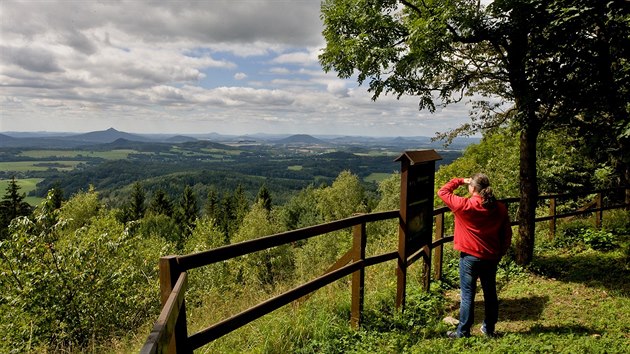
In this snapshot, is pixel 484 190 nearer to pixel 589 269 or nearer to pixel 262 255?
pixel 589 269

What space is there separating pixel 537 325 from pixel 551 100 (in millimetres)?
4105

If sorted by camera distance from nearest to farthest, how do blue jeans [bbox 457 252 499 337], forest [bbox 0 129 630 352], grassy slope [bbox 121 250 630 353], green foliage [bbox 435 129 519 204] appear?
grassy slope [bbox 121 250 630 353], blue jeans [bbox 457 252 499 337], forest [bbox 0 129 630 352], green foliage [bbox 435 129 519 204]

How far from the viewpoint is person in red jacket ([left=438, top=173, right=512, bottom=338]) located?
529cm

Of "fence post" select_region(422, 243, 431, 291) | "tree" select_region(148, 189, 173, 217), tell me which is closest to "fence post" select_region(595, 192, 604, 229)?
"fence post" select_region(422, 243, 431, 291)

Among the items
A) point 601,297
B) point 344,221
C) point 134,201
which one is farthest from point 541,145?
point 134,201

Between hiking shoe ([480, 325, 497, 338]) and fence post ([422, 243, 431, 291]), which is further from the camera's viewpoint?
fence post ([422, 243, 431, 291])

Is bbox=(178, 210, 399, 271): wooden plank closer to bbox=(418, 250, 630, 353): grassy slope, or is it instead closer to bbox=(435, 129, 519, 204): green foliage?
bbox=(418, 250, 630, 353): grassy slope

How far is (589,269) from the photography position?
8.29 metres

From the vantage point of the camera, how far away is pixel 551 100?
292 inches

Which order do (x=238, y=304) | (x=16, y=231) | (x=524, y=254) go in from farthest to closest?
(x=16, y=231)
(x=524, y=254)
(x=238, y=304)

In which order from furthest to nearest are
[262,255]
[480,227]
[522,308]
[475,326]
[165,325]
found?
[262,255]
[522,308]
[475,326]
[480,227]
[165,325]

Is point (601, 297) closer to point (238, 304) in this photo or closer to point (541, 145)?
point (238, 304)

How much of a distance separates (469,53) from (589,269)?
17.5 feet

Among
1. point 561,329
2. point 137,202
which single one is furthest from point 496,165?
point 137,202
